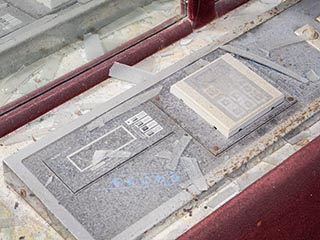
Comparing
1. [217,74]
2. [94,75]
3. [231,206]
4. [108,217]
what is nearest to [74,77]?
[94,75]

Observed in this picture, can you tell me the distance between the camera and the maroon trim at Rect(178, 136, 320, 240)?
4.16ft

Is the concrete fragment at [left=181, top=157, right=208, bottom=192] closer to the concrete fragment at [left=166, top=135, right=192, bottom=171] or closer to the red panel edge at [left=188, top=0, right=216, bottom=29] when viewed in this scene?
the concrete fragment at [left=166, top=135, right=192, bottom=171]

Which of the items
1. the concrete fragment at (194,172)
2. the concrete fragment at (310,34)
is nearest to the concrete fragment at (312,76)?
the concrete fragment at (310,34)

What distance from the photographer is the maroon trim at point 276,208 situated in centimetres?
127

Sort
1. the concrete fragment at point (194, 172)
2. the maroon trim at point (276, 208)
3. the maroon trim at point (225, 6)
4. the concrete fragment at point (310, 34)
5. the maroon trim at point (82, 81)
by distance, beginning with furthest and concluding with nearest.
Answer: the maroon trim at point (225, 6) < the concrete fragment at point (310, 34) < the maroon trim at point (82, 81) < the concrete fragment at point (194, 172) < the maroon trim at point (276, 208)

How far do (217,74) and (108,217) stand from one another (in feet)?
1.37

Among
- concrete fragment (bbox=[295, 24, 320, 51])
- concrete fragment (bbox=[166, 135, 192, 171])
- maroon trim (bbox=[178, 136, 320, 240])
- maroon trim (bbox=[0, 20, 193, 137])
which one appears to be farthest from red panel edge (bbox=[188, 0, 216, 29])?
maroon trim (bbox=[178, 136, 320, 240])

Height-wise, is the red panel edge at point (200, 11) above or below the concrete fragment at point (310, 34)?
above

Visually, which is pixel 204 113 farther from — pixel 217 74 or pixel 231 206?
pixel 231 206

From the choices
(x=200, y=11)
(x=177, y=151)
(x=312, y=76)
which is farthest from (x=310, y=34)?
(x=177, y=151)

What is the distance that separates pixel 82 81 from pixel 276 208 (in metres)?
0.52

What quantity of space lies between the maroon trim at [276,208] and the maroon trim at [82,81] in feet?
1.56

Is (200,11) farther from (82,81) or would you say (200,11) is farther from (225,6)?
(82,81)

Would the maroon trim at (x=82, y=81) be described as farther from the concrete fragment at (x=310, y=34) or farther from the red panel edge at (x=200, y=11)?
the concrete fragment at (x=310, y=34)
